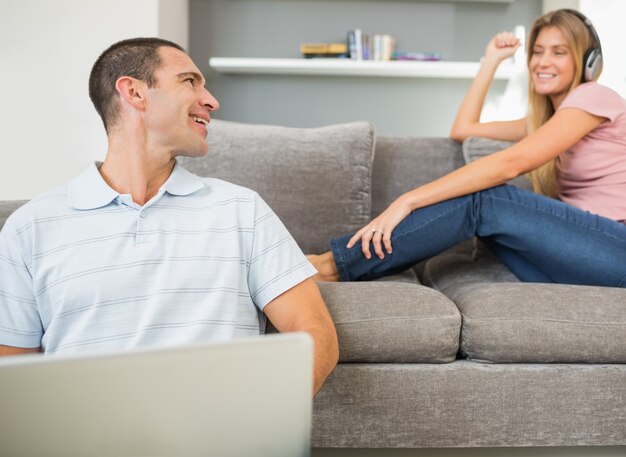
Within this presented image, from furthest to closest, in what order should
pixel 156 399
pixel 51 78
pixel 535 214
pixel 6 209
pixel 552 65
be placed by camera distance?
pixel 51 78
pixel 552 65
pixel 535 214
pixel 6 209
pixel 156 399

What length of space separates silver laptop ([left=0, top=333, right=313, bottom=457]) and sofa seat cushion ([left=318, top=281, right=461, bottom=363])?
33.6 inches

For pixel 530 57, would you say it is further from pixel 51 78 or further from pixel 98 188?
pixel 51 78

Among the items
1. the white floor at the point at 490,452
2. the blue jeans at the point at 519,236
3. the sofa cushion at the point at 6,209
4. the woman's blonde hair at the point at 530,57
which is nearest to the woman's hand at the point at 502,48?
the woman's blonde hair at the point at 530,57

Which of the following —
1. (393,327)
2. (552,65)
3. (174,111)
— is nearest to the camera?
(174,111)

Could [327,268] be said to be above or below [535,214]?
below

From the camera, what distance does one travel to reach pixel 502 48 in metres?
2.42

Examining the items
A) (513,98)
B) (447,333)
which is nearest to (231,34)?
(513,98)

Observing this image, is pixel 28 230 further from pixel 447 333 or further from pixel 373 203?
pixel 373 203

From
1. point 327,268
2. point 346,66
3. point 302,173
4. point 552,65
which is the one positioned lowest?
point 327,268

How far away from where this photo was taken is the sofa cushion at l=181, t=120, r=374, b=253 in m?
2.04

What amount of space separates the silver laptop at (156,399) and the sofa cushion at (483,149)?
1.75 metres

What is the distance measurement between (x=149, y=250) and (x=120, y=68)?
0.38 metres

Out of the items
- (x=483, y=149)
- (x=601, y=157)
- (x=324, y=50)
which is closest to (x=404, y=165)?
(x=483, y=149)

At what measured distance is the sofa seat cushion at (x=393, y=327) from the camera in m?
1.45
